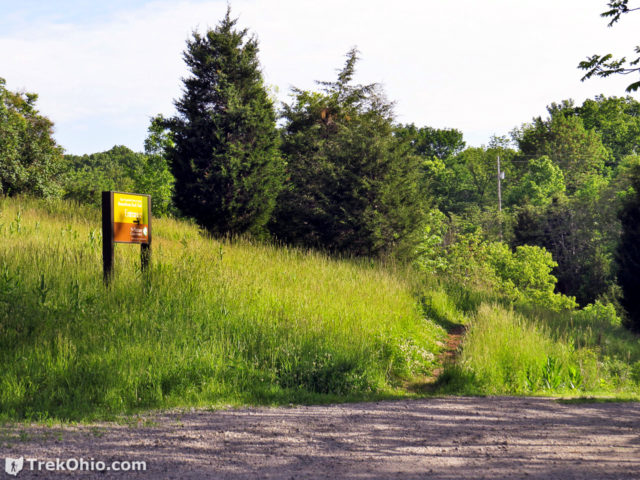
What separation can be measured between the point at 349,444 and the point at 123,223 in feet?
20.0

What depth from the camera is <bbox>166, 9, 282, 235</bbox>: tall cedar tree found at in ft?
64.6

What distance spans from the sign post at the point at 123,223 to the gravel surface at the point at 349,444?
13.8 ft

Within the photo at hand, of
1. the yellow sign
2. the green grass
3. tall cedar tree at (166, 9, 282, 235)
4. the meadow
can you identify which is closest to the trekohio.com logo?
the meadow

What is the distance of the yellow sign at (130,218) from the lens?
8.97 meters

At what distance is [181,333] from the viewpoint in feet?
24.8

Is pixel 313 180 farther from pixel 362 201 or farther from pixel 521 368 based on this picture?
pixel 521 368

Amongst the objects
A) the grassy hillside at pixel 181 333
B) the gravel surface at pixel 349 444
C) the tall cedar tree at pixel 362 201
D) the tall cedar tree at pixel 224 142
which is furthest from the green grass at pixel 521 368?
the tall cedar tree at pixel 224 142

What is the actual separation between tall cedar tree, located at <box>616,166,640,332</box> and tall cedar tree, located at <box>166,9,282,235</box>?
1883 centimetres

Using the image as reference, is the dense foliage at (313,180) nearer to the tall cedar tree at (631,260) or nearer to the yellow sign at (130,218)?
the tall cedar tree at (631,260)

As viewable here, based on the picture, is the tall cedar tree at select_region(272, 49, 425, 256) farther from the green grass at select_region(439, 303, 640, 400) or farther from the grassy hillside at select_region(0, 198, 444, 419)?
the green grass at select_region(439, 303, 640, 400)

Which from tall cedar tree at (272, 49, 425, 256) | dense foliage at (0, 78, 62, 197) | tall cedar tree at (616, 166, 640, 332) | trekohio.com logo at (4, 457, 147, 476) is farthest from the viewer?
tall cedar tree at (616, 166, 640, 332)

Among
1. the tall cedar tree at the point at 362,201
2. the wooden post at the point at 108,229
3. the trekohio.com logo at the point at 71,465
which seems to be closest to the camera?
the trekohio.com logo at the point at 71,465

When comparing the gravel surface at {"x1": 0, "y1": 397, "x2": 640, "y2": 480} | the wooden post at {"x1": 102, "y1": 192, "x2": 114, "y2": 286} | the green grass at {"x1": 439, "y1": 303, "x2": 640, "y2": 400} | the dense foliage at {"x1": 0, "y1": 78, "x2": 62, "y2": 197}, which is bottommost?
the green grass at {"x1": 439, "y1": 303, "x2": 640, "y2": 400}

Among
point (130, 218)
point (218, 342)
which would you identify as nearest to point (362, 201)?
point (130, 218)
